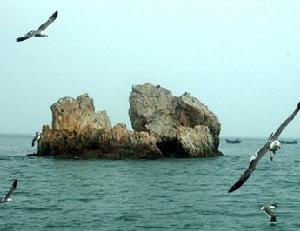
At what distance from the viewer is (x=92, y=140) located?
8794 centimetres

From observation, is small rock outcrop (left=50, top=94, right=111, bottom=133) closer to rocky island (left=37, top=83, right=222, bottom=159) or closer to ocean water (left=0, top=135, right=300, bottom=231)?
rocky island (left=37, top=83, right=222, bottom=159)

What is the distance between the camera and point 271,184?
180 ft

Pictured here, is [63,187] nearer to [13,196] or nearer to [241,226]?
[13,196]

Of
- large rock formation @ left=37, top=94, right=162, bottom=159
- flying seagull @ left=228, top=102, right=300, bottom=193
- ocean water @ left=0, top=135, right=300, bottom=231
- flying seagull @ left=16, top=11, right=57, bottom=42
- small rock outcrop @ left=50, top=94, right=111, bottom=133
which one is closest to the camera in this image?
flying seagull @ left=228, top=102, right=300, bottom=193

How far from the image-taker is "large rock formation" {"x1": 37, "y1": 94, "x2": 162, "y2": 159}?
8700cm

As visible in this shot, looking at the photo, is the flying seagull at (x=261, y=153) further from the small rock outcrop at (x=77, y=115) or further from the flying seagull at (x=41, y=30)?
the small rock outcrop at (x=77, y=115)

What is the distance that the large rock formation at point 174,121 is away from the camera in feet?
299

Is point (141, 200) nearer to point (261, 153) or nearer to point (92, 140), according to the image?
point (261, 153)

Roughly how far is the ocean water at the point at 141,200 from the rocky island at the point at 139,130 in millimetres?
17573

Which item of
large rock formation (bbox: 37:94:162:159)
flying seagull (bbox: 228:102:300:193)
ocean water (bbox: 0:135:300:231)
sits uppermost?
large rock formation (bbox: 37:94:162:159)

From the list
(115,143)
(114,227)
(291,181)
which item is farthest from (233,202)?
(115,143)

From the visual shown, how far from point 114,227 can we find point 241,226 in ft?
19.9

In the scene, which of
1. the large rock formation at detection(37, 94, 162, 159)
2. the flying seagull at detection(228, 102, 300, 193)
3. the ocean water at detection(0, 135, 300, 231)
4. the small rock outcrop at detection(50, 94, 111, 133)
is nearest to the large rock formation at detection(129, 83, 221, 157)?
the large rock formation at detection(37, 94, 162, 159)

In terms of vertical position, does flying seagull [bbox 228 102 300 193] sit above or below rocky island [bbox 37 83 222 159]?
below
